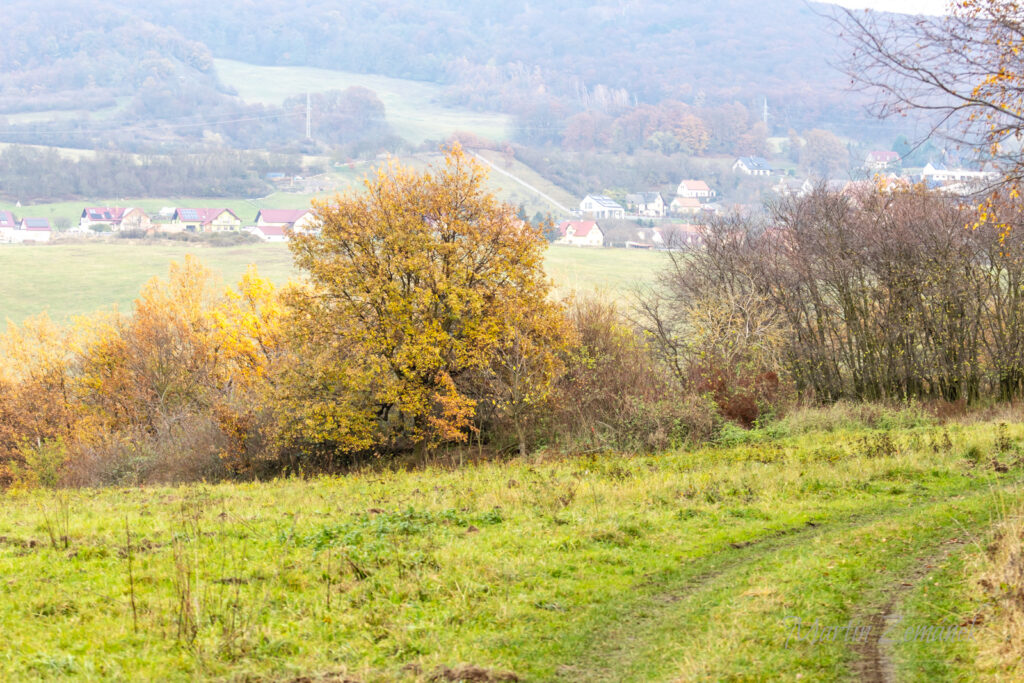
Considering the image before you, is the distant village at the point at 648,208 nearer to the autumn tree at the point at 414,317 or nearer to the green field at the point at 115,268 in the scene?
the green field at the point at 115,268

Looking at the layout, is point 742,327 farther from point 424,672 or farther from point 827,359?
point 424,672

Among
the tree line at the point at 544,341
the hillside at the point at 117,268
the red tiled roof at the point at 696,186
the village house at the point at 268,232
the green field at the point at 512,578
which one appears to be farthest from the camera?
the red tiled roof at the point at 696,186

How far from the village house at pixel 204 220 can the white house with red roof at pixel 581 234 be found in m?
66.9

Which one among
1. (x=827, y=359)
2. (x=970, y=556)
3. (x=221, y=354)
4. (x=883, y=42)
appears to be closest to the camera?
(x=970, y=556)

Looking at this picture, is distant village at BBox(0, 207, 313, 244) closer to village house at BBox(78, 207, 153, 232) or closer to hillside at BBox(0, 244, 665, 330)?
village house at BBox(78, 207, 153, 232)

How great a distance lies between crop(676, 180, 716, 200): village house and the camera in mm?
162375

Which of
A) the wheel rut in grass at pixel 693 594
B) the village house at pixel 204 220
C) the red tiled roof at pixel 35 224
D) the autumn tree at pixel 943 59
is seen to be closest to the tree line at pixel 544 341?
the wheel rut in grass at pixel 693 594

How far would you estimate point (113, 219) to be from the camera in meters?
156

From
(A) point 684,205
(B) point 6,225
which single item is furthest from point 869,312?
(B) point 6,225

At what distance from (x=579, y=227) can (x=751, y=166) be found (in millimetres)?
68474

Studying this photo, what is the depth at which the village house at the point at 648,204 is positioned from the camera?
15600 centimetres

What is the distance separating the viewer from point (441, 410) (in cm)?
3022

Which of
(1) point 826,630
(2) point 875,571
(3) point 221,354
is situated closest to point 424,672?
(1) point 826,630

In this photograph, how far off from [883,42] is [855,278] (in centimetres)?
2055
